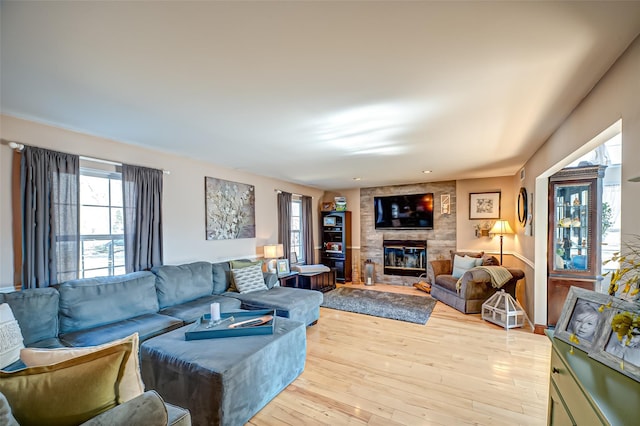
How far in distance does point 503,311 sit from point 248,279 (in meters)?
3.56

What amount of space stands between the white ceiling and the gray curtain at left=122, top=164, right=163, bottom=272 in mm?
509

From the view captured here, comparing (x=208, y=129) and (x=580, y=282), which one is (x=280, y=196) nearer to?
(x=208, y=129)

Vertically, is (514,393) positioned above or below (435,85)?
below

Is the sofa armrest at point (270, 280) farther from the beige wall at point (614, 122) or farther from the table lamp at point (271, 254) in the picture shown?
the beige wall at point (614, 122)

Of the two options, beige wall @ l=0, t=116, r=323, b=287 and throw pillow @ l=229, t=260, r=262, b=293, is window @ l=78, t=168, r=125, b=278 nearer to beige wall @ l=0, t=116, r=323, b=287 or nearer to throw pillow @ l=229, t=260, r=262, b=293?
beige wall @ l=0, t=116, r=323, b=287

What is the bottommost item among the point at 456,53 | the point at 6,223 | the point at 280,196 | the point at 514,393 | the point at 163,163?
the point at 514,393

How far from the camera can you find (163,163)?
3574mm

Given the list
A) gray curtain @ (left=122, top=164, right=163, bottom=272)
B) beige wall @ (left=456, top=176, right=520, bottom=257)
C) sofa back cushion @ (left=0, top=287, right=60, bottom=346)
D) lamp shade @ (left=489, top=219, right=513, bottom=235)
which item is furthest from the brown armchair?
sofa back cushion @ (left=0, top=287, right=60, bottom=346)

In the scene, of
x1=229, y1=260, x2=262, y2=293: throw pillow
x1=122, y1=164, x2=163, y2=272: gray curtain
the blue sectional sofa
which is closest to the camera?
the blue sectional sofa

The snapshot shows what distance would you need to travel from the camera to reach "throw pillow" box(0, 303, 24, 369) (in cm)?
177

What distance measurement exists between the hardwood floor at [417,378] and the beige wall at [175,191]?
201cm

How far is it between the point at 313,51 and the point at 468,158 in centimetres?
326

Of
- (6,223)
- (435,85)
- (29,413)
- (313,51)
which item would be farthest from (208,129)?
(29,413)

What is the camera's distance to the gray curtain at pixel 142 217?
3.12 m
